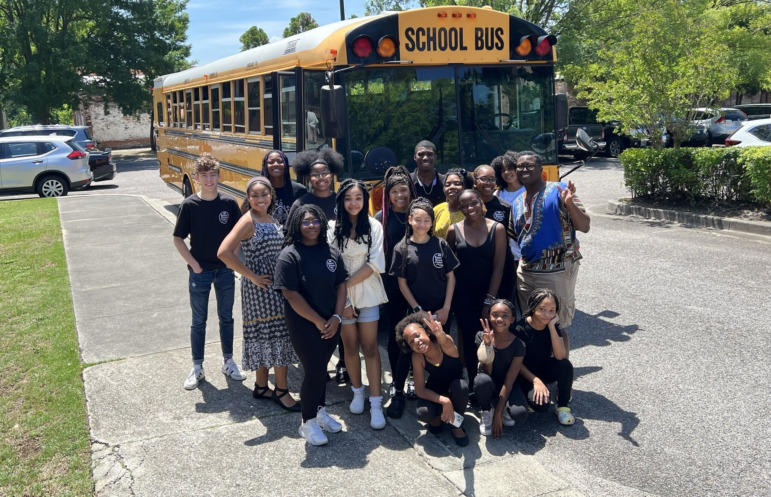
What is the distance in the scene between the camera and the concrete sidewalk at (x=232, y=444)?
3938 mm

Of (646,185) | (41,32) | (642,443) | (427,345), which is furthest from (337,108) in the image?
(41,32)

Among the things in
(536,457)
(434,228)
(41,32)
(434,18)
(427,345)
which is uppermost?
(41,32)

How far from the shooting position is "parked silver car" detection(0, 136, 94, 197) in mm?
17922

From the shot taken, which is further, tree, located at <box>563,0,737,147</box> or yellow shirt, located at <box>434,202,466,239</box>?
tree, located at <box>563,0,737,147</box>

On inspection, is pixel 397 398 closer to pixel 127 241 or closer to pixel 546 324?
pixel 546 324

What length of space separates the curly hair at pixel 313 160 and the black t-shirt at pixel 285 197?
0.14 metres

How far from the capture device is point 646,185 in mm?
12883

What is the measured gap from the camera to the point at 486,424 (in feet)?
14.8

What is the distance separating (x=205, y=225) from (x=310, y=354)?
4.77 ft

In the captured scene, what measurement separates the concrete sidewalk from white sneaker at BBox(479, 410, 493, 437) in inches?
2.9

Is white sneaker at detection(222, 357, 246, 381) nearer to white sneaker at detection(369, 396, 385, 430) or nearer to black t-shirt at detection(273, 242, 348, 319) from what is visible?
white sneaker at detection(369, 396, 385, 430)

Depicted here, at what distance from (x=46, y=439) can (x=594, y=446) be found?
3433 mm

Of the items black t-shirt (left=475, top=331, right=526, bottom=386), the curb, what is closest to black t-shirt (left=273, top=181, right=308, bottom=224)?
black t-shirt (left=475, top=331, right=526, bottom=386)

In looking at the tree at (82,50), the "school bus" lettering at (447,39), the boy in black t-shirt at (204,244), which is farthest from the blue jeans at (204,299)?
the tree at (82,50)
